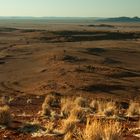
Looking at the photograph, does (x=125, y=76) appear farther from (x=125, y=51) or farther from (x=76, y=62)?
(x=125, y=51)

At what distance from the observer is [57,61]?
39.0 m

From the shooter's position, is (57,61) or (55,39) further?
(55,39)

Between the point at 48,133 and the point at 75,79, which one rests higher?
the point at 48,133

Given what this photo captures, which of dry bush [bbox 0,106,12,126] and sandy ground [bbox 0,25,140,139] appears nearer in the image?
dry bush [bbox 0,106,12,126]

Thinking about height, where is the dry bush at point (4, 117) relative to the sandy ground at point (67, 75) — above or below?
above

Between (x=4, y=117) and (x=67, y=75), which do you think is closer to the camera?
(x=4, y=117)

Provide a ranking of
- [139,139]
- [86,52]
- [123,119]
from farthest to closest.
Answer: [86,52] → [123,119] → [139,139]

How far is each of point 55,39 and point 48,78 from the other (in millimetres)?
40013

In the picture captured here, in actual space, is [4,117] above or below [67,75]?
above

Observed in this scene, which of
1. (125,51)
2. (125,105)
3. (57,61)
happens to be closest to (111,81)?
(125,105)

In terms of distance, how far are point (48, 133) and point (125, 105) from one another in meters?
10.7

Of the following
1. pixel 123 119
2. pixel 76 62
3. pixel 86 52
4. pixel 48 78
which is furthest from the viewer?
pixel 86 52

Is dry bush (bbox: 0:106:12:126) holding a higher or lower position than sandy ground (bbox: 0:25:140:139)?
higher

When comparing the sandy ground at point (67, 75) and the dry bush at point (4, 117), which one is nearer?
the dry bush at point (4, 117)
